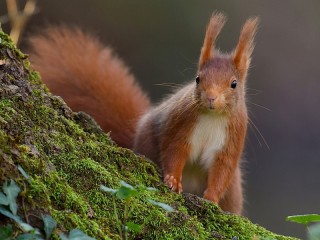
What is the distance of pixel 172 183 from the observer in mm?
2852

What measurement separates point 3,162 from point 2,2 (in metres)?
4.78

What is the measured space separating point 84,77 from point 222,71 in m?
1.03

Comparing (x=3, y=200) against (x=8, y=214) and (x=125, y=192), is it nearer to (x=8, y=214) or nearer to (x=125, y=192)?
(x=8, y=214)

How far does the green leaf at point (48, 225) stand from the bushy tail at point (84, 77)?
2.12 m

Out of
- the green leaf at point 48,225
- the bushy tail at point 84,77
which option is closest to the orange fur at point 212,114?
the bushy tail at point 84,77

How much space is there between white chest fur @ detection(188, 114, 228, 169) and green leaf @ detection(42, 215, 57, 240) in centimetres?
142

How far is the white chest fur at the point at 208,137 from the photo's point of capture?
10.2ft

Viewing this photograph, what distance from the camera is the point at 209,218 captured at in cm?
244

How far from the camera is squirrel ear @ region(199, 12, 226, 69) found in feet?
10.5

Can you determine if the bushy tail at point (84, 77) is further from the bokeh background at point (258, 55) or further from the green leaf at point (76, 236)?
the bokeh background at point (258, 55)

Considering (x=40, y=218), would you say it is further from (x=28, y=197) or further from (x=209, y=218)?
(x=209, y=218)

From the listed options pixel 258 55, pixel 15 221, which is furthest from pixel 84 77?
pixel 258 55

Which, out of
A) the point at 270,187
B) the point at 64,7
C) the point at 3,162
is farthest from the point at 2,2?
the point at 3,162

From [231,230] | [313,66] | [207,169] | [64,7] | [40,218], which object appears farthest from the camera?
[313,66]
